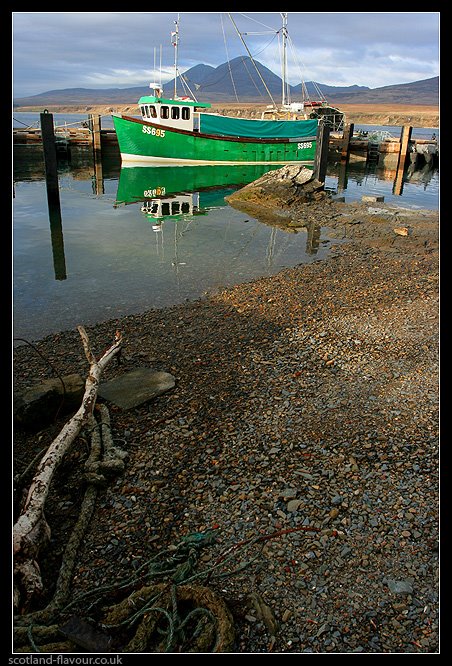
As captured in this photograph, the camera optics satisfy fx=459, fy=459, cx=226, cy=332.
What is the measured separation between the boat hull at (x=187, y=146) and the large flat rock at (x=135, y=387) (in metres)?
28.1

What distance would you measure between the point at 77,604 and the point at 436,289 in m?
8.98

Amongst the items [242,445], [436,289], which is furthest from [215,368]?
[436,289]

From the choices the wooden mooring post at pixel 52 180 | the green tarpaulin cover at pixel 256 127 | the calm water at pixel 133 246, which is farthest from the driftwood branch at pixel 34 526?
the green tarpaulin cover at pixel 256 127

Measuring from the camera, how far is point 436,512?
13.2 feet

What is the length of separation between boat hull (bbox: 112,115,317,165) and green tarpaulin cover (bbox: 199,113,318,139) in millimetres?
580

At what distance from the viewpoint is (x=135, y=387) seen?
238 inches

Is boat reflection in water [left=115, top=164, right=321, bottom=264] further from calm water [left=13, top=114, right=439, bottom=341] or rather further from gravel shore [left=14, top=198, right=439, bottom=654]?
gravel shore [left=14, top=198, right=439, bottom=654]

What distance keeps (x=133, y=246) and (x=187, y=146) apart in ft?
69.9

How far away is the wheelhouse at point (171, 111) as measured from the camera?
3120cm

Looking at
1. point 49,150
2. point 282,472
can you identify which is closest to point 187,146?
point 49,150

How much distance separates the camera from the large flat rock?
18.9ft

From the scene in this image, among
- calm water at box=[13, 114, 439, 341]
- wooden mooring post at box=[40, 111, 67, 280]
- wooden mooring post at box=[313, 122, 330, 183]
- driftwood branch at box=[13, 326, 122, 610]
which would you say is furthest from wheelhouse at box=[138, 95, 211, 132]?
driftwood branch at box=[13, 326, 122, 610]

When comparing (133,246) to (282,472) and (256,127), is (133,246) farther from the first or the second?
(256,127)
